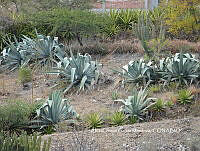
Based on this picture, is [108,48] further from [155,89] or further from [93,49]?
[155,89]

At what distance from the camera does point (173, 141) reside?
6.34 m

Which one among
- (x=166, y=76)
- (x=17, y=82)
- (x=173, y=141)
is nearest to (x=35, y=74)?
(x=17, y=82)

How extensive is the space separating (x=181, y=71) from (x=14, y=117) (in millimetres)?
4087

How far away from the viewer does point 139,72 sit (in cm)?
1020

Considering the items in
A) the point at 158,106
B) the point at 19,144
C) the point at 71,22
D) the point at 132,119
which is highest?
the point at 71,22

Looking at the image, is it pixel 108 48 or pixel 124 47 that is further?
pixel 108 48

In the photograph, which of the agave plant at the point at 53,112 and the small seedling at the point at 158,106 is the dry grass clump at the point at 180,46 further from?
the agave plant at the point at 53,112

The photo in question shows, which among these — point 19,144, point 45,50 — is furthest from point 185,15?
point 19,144

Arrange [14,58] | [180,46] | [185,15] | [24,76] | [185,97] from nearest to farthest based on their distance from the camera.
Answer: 1. [185,97]
2. [24,76]
3. [185,15]
4. [14,58]
5. [180,46]

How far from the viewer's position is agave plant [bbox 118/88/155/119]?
844 cm

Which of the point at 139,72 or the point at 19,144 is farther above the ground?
the point at 19,144

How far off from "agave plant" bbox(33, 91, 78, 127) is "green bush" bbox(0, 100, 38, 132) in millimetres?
205

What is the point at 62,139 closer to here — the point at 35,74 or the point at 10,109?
the point at 10,109

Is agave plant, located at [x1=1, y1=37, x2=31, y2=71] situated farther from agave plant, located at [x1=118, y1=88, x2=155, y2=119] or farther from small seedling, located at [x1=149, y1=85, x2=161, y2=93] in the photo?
agave plant, located at [x1=118, y1=88, x2=155, y2=119]
